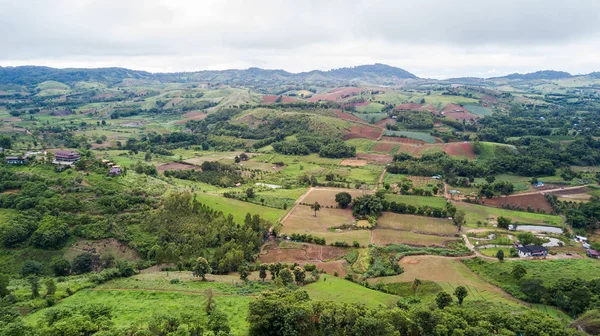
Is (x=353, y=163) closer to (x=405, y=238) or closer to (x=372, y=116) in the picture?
(x=405, y=238)

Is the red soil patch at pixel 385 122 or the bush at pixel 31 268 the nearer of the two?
the bush at pixel 31 268

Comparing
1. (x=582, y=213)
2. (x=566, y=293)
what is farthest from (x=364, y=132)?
(x=566, y=293)

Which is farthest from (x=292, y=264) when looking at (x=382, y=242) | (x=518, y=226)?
(x=518, y=226)

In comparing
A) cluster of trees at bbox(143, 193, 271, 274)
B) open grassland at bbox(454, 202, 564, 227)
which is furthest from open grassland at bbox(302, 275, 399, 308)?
open grassland at bbox(454, 202, 564, 227)

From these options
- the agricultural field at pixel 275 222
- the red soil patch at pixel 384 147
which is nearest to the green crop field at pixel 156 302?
the agricultural field at pixel 275 222

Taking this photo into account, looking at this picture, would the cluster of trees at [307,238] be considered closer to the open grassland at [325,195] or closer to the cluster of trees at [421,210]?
the open grassland at [325,195]

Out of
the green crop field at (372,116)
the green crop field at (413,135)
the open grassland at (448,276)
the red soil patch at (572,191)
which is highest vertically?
the green crop field at (372,116)

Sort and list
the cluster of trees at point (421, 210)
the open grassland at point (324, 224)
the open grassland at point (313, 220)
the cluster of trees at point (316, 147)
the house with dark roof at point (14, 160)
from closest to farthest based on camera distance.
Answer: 1. the open grassland at point (324, 224)
2. the open grassland at point (313, 220)
3. the cluster of trees at point (421, 210)
4. the house with dark roof at point (14, 160)
5. the cluster of trees at point (316, 147)
